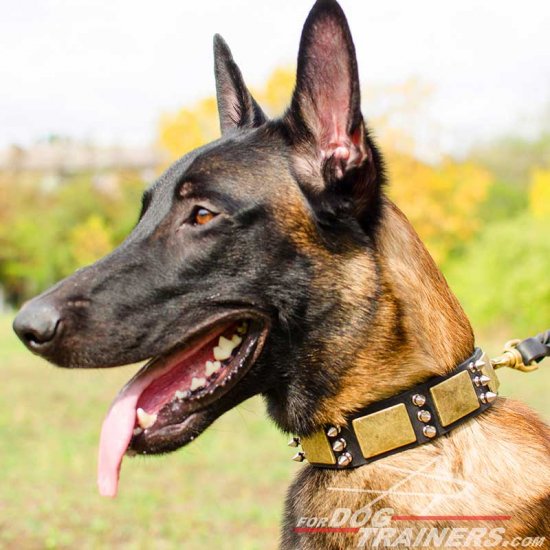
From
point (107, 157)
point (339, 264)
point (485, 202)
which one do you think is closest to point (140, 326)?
point (339, 264)

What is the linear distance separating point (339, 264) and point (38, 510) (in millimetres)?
5181

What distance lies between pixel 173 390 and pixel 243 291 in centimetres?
40

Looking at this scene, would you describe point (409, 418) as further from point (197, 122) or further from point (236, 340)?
point (197, 122)

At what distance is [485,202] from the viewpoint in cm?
4306

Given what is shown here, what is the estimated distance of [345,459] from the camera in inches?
93.8

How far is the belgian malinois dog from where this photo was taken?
2.35 meters

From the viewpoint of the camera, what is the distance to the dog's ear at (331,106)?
240 centimetres

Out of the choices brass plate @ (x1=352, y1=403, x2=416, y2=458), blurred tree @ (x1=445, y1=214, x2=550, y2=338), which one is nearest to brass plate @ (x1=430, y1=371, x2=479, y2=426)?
brass plate @ (x1=352, y1=403, x2=416, y2=458)

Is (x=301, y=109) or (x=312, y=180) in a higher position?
(x=301, y=109)

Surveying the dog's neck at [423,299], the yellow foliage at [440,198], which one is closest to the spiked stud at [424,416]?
the dog's neck at [423,299]

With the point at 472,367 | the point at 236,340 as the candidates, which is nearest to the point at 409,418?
the point at 472,367

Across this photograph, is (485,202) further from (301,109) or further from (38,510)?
(301,109)

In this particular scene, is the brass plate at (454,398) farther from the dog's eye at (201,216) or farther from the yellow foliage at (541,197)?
the yellow foliage at (541,197)

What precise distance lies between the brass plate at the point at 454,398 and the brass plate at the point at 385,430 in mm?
107
